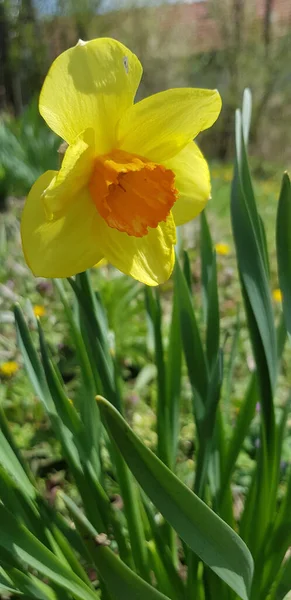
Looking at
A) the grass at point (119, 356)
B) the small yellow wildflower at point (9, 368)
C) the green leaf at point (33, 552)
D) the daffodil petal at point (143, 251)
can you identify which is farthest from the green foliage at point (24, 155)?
the green leaf at point (33, 552)

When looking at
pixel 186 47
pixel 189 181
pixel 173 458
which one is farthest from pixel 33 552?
pixel 186 47

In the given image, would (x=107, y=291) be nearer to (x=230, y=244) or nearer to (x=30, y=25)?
(x=230, y=244)

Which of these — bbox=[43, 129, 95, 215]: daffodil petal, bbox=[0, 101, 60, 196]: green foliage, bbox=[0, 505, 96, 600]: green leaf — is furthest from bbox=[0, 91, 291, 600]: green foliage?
bbox=[0, 101, 60, 196]: green foliage

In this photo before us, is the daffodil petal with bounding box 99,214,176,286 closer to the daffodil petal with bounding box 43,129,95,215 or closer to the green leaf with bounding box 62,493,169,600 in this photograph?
the daffodil petal with bounding box 43,129,95,215

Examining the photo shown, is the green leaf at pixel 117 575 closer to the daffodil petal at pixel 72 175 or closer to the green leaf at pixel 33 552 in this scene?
the green leaf at pixel 33 552

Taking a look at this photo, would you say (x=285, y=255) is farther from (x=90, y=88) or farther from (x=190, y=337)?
(x=90, y=88)

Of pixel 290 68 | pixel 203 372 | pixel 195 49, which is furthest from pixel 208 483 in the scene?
pixel 195 49
